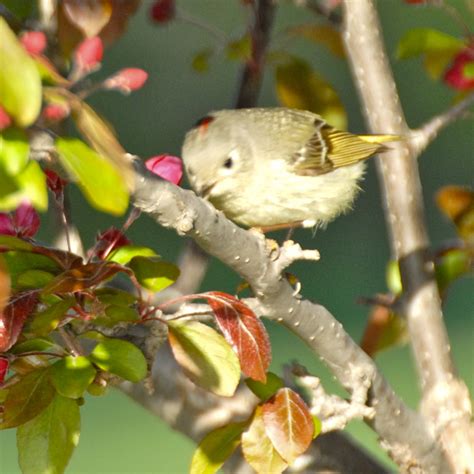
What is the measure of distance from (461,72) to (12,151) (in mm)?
1020

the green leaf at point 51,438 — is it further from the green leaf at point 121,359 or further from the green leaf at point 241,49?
the green leaf at point 241,49

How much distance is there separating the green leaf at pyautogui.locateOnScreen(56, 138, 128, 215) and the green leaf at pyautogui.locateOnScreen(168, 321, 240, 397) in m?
0.31

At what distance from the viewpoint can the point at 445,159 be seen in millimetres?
5492

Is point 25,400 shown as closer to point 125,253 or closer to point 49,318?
point 49,318

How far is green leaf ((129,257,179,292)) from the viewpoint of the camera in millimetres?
1093

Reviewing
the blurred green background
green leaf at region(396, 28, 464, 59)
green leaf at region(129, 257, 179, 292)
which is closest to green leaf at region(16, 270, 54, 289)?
green leaf at region(129, 257, 179, 292)

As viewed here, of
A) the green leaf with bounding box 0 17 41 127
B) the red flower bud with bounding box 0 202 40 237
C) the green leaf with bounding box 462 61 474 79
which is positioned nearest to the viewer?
the green leaf with bounding box 0 17 41 127

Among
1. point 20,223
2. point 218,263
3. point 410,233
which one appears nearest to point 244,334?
point 20,223

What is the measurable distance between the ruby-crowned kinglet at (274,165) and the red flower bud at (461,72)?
0.14 metres

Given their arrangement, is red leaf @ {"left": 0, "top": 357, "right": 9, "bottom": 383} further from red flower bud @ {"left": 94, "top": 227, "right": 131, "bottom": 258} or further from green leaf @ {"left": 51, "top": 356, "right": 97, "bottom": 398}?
red flower bud @ {"left": 94, "top": 227, "right": 131, "bottom": 258}

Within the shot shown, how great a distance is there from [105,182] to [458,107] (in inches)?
34.9

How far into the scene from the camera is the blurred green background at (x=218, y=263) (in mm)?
3654

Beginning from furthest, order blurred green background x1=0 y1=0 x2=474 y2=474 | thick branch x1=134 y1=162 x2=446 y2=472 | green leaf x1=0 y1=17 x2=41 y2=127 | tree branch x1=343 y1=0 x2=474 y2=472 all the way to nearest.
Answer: blurred green background x1=0 y1=0 x2=474 y2=474 → tree branch x1=343 y1=0 x2=474 y2=472 → thick branch x1=134 y1=162 x2=446 y2=472 → green leaf x1=0 y1=17 x2=41 y2=127

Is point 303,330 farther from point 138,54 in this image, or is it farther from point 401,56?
point 138,54
